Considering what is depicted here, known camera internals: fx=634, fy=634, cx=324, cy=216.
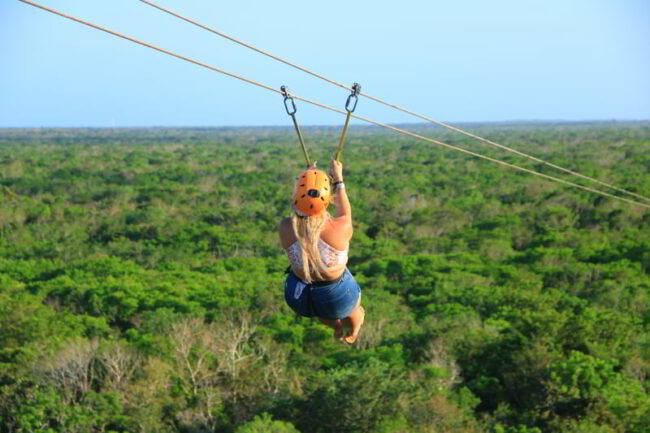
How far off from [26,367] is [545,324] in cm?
1422

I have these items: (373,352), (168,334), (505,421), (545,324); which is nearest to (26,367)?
(168,334)

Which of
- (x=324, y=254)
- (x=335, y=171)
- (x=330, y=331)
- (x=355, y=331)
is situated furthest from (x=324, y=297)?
(x=330, y=331)

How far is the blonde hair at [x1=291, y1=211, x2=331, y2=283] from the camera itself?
4645 mm

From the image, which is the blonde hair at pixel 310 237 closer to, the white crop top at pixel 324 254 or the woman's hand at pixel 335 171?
the white crop top at pixel 324 254

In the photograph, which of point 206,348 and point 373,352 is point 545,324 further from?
point 206,348

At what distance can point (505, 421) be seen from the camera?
15836 mm

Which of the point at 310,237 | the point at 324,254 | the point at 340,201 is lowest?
the point at 324,254

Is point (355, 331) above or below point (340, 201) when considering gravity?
below

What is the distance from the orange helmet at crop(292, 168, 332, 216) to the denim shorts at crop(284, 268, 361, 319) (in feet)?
2.07

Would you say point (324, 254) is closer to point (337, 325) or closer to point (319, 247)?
point (319, 247)

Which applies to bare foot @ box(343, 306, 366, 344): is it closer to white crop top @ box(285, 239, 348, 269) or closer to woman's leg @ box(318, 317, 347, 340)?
woman's leg @ box(318, 317, 347, 340)

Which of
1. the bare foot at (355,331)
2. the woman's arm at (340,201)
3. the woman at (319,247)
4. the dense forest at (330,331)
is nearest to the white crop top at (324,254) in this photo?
the woman at (319,247)

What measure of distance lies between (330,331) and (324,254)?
50.0 ft

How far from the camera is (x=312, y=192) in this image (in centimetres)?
453
